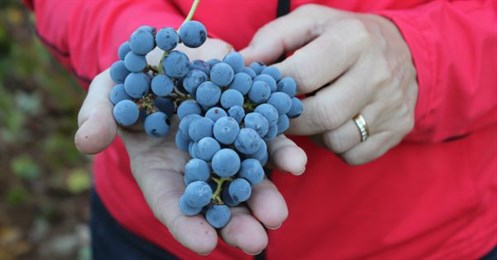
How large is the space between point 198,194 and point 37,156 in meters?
2.10

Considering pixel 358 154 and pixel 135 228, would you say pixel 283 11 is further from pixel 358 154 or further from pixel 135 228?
pixel 135 228

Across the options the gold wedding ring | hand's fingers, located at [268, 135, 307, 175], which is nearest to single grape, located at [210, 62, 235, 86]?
hand's fingers, located at [268, 135, 307, 175]

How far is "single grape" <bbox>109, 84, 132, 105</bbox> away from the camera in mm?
765

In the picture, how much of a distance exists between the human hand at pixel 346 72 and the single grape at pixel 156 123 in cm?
16

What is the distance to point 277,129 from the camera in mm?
753

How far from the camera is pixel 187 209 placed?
0.70 m

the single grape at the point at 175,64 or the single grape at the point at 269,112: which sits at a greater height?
the single grape at the point at 175,64

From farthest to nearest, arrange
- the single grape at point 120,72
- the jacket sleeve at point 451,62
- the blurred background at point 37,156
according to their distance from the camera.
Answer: the blurred background at point 37,156 → the jacket sleeve at point 451,62 → the single grape at point 120,72

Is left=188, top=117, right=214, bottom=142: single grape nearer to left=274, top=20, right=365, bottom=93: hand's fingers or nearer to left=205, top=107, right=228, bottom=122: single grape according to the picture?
left=205, top=107, right=228, bottom=122: single grape

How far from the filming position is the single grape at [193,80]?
0.73m

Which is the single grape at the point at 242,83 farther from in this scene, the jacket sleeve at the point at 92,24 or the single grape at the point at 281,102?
the jacket sleeve at the point at 92,24

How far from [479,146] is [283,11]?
1.35 feet

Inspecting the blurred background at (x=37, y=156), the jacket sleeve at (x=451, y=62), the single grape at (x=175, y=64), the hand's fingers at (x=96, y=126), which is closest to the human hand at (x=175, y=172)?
the hand's fingers at (x=96, y=126)

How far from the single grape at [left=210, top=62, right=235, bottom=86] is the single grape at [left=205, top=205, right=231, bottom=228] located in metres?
0.14
